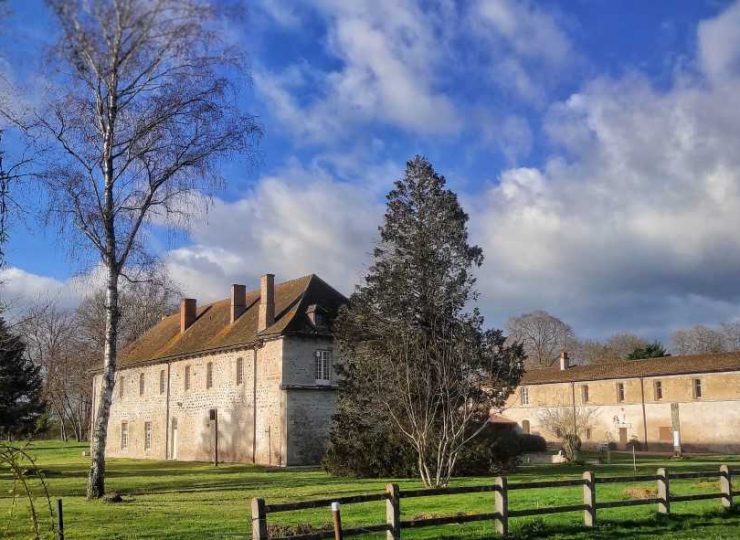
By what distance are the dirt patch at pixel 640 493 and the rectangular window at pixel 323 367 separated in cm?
2028

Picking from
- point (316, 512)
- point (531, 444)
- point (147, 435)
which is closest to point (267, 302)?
point (147, 435)

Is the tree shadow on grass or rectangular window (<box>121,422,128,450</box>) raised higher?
rectangular window (<box>121,422,128,450</box>)

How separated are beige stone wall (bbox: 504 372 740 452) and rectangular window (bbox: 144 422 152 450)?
883 inches

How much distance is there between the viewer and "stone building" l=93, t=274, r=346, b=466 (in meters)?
35.8

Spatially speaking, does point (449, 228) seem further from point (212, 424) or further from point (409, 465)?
point (212, 424)

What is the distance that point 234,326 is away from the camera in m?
41.5

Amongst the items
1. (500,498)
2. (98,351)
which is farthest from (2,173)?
(98,351)

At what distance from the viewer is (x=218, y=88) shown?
19.1 m

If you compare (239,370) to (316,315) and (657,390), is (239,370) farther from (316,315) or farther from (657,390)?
(657,390)

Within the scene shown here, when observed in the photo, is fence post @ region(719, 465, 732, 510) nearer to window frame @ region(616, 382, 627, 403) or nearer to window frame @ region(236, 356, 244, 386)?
window frame @ region(236, 356, 244, 386)

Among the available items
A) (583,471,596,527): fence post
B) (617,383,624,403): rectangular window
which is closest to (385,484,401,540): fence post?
(583,471,596,527): fence post

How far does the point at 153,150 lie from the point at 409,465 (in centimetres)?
1430

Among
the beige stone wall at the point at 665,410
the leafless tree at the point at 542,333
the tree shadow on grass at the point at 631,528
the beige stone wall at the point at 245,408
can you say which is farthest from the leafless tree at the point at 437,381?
the leafless tree at the point at 542,333

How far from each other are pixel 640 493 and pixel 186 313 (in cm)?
3543
